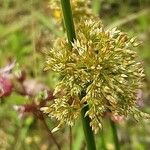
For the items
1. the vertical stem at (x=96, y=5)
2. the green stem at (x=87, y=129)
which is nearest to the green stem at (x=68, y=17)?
the green stem at (x=87, y=129)

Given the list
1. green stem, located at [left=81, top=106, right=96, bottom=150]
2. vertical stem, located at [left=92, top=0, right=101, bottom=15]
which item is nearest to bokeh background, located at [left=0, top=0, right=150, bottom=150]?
vertical stem, located at [left=92, top=0, right=101, bottom=15]

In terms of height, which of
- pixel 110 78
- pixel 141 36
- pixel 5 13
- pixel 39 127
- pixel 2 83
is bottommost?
pixel 110 78

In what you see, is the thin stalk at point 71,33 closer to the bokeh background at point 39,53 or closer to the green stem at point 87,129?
the green stem at point 87,129

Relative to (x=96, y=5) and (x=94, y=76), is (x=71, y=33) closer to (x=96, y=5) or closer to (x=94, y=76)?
(x=94, y=76)

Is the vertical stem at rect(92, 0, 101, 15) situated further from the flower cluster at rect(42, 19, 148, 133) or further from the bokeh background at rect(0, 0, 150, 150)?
the flower cluster at rect(42, 19, 148, 133)

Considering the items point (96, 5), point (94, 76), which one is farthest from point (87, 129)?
point (96, 5)

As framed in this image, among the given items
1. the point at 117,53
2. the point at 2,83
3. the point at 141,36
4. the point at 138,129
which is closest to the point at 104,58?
the point at 117,53

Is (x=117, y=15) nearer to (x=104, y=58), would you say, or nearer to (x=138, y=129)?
(x=138, y=129)
